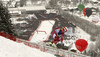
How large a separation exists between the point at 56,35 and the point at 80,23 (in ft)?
70.4

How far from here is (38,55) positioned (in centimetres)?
1178

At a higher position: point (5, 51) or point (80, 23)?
point (5, 51)

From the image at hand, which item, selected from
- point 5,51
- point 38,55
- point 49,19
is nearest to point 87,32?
point 49,19

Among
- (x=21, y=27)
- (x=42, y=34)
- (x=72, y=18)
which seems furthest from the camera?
(x=72, y=18)

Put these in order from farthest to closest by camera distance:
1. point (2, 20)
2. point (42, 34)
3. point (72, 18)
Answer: point (72, 18)
point (42, 34)
point (2, 20)

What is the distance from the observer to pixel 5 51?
10523 mm

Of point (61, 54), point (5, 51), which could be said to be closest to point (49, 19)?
point (61, 54)

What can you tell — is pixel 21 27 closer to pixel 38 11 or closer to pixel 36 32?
pixel 36 32

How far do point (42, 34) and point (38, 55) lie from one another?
21844mm

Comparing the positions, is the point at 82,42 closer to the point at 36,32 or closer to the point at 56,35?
the point at 56,35

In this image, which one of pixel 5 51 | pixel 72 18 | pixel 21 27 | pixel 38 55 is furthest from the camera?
pixel 72 18

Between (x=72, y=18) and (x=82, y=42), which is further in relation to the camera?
(x=72, y=18)

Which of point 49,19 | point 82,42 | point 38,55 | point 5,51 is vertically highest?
point 5,51

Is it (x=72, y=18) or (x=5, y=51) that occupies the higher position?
(x=5, y=51)
